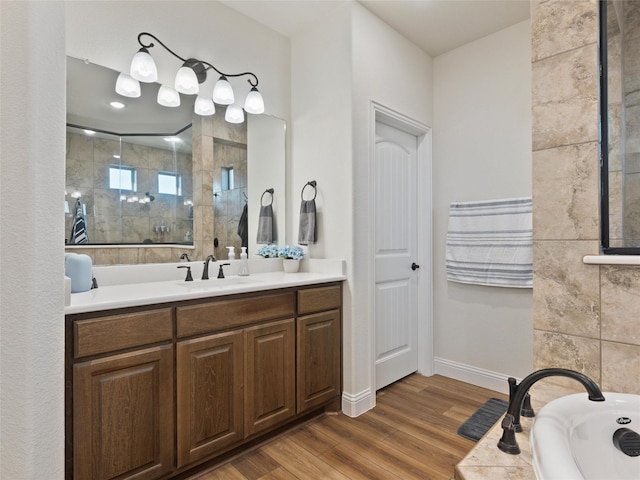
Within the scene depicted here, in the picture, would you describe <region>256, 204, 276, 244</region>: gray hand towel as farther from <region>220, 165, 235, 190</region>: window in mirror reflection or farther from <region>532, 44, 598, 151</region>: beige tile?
<region>532, 44, 598, 151</region>: beige tile

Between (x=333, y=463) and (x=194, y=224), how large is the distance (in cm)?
160

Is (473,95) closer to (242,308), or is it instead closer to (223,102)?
(223,102)

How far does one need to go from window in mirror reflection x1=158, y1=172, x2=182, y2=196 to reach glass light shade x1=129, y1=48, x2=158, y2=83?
1.78ft

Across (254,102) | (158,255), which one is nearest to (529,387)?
(158,255)

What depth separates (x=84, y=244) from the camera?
189cm

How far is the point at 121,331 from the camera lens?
144 centimetres

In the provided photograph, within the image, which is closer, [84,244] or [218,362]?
[218,362]

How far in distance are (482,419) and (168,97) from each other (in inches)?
111

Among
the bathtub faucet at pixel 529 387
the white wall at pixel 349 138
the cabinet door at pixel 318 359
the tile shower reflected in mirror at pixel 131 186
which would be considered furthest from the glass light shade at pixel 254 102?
the bathtub faucet at pixel 529 387

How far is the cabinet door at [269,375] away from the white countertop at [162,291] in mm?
236

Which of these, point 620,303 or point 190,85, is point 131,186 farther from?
point 620,303

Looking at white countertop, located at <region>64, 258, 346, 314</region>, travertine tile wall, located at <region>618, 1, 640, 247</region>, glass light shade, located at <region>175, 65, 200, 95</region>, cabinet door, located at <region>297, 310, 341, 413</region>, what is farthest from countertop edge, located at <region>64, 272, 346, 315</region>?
travertine tile wall, located at <region>618, 1, 640, 247</region>

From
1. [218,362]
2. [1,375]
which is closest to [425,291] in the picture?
[218,362]

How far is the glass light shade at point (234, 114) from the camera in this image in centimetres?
249
